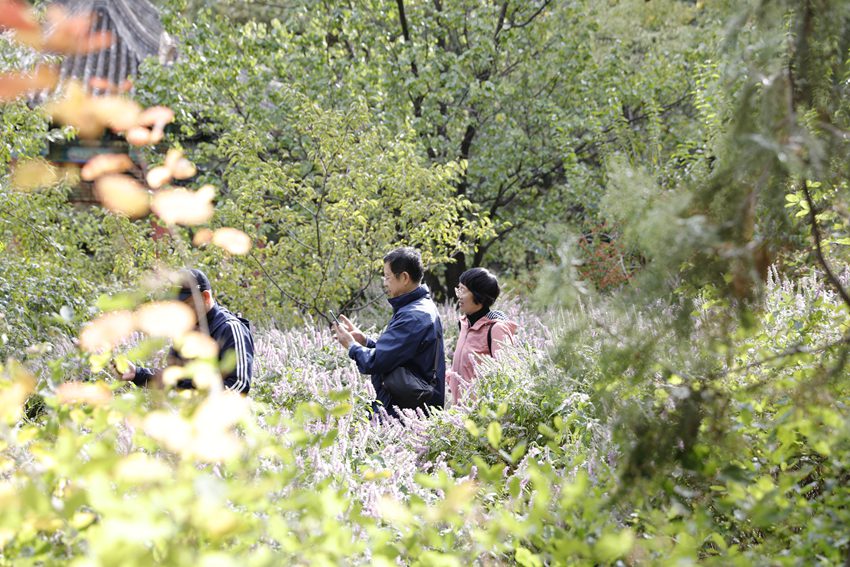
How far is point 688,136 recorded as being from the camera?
34.6 feet

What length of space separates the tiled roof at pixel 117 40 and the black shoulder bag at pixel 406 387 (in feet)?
30.0

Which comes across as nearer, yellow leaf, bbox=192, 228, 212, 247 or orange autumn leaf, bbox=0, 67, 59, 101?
yellow leaf, bbox=192, 228, 212, 247

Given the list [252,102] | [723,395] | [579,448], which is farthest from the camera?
[252,102]

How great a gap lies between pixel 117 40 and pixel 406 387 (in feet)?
37.8

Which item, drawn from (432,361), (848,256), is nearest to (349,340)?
(432,361)

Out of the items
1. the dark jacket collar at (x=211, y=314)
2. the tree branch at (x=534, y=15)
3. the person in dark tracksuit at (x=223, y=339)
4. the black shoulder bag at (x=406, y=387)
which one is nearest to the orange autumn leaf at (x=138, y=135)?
the person in dark tracksuit at (x=223, y=339)

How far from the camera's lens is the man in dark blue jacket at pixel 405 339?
14.1ft

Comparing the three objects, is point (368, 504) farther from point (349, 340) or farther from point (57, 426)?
point (349, 340)

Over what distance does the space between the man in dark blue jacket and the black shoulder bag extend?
0.13ft

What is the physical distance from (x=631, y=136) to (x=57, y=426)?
357 inches

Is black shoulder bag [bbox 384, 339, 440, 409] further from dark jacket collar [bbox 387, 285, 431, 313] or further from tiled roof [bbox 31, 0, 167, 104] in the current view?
tiled roof [bbox 31, 0, 167, 104]

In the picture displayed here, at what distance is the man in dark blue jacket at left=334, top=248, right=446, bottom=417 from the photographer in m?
4.29

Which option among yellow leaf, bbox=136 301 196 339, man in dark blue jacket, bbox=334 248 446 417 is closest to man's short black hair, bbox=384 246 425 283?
man in dark blue jacket, bbox=334 248 446 417

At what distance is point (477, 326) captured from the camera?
4.90 metres
